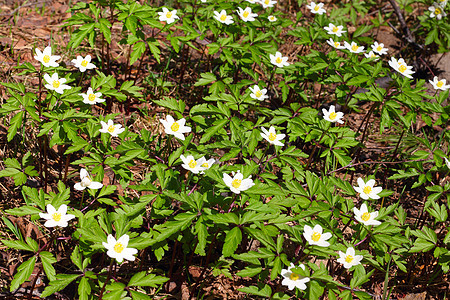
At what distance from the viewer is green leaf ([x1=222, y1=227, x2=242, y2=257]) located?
2.41m

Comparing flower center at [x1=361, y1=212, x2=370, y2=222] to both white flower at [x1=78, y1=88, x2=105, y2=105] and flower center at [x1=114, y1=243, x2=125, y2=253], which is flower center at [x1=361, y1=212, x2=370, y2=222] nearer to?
flower center at [x1=114, y1=243, x2=125, y2=253]

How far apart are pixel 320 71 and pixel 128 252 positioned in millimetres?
2429

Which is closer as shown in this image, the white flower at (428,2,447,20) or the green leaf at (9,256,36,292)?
the green leaf at (9,256,36,292)

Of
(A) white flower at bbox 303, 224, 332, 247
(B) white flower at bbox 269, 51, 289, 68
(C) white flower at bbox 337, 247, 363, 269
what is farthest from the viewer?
(B) white flower at bbox 269, 51, 289, 68

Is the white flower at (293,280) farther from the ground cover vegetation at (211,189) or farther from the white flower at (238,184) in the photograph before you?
the white flower at (238,184)

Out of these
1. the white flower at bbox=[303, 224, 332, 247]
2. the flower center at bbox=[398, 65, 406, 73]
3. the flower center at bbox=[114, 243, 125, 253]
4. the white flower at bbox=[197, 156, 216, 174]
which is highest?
the flower center at bbox=[398, 65, 406, 73]

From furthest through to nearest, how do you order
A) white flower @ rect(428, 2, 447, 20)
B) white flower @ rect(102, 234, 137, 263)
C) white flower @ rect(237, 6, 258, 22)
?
white flower @ rect(428, 2, 447, 20)
white flower @ rect(237, 6, 258, 22)
white flower @ rect(102, 234, 137, 263)

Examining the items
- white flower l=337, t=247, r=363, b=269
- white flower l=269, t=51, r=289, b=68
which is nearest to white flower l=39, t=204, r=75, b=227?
white flower l=337, t=247, r=363, b=269

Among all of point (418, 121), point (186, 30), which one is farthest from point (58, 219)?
point (418, 121)

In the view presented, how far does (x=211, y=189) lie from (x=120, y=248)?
686 millimetres

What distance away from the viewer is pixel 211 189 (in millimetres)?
2779

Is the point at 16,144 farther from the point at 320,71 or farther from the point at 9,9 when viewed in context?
the point at 320,71

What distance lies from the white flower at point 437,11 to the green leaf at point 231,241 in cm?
400

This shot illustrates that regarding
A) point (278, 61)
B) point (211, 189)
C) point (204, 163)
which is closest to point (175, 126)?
point (204, 163)
